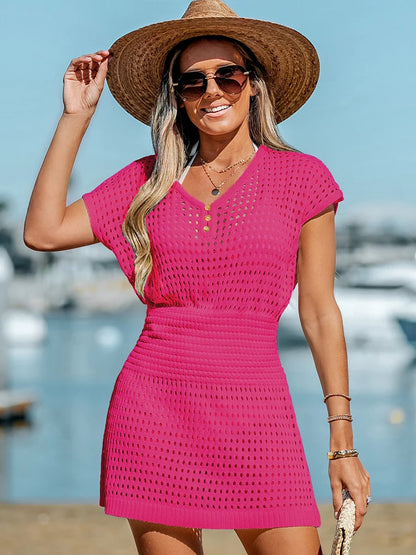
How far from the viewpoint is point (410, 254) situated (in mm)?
59219

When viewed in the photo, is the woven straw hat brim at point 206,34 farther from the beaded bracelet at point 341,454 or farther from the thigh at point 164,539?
the thigh at point 164,539

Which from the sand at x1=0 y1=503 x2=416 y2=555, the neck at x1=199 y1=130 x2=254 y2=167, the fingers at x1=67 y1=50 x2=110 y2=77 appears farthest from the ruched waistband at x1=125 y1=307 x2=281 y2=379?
the sand at x1=0 y1=503 x2=416 y2=555

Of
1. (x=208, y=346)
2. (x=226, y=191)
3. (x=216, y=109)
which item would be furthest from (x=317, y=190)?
(x=208, y=346)

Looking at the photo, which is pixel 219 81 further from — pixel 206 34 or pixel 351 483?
pixel 351 483

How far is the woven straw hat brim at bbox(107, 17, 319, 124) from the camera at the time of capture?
295 cm

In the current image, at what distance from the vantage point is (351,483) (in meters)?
2.67

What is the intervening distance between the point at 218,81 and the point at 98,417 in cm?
3277

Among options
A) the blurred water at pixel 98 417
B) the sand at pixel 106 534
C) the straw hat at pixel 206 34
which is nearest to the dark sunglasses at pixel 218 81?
the straw hat at pixel 206 34

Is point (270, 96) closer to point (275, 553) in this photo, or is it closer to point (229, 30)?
point (229, 30)

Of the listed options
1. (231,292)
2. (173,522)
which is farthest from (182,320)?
(173,522)

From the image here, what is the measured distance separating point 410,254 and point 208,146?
57212mm

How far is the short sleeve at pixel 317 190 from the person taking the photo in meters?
2.82

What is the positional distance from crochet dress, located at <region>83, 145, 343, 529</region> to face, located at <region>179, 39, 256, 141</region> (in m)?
0.20

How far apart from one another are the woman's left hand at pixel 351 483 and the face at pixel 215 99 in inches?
35.2
